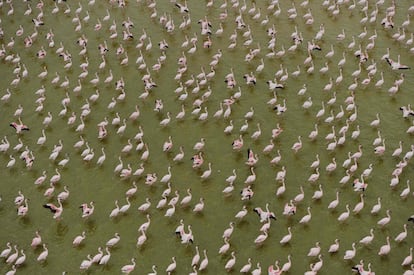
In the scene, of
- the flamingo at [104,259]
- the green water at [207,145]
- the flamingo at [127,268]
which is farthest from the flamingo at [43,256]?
the flamingo at [127,268]

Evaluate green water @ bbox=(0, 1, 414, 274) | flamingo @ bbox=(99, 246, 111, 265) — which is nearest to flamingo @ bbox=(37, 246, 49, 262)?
green water @ bbox=(0, 1, 414, 274)

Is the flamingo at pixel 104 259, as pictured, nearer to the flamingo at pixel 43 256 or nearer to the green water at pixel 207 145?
the green water at pixel 207 145

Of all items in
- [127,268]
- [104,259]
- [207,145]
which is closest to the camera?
[127,268]

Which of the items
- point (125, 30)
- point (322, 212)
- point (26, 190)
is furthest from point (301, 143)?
point (125, 30)

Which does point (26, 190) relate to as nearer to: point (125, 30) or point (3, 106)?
point (3, 106)

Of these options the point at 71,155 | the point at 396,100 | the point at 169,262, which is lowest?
the point at 396,100

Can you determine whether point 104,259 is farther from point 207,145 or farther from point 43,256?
point 207,145

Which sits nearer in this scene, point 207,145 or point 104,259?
point 104,259

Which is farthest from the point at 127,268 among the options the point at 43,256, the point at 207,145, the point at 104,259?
the point at 207,145

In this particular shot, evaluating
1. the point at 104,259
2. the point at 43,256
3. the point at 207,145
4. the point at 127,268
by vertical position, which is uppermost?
the point at 43,256
